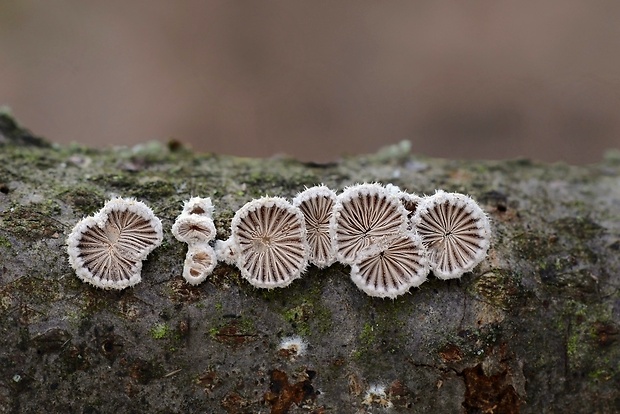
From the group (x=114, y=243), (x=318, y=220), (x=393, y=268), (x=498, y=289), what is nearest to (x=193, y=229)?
(x=114, y=243)

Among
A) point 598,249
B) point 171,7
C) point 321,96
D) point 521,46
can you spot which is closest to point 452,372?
point 598,249

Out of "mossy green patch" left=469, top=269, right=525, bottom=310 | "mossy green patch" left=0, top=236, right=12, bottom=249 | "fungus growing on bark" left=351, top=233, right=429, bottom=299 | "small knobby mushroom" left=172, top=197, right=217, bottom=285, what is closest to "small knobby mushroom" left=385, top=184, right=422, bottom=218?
"fungus growing on bark" left=351, top=233, right=429, bottom=299

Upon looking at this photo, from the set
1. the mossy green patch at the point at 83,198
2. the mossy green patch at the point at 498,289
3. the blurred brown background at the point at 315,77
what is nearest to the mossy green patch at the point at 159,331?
the mossy green patch at the point at 83,198

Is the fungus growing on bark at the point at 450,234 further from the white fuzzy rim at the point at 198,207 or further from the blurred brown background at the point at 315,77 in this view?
the blurred brown background at the point at 315,77

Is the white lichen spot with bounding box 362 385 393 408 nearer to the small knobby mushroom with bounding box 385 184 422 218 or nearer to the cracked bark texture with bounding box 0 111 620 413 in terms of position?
the cracked bark texture with bounding box 0 111 620 413

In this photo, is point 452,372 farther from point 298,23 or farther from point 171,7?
point 171,7

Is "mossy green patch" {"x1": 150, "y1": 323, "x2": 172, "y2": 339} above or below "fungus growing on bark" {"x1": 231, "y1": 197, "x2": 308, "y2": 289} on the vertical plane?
below

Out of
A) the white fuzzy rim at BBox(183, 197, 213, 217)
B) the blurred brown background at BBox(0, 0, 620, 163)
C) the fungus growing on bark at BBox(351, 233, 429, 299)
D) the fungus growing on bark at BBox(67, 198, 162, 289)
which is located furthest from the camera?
the blurred brown background at BBox(0, 0, 620, 163)
